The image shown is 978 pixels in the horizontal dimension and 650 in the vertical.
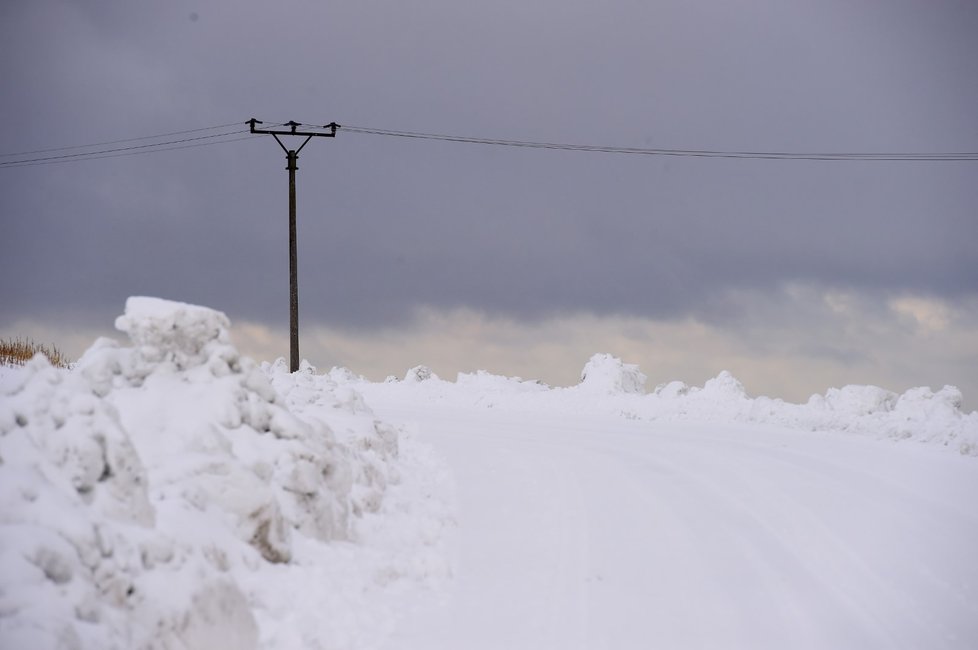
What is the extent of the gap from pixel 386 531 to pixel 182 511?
3272mm

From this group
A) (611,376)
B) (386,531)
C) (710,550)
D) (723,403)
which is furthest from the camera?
(611,376)

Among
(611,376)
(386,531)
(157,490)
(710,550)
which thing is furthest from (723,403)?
(157,490)

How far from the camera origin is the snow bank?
1823 cm

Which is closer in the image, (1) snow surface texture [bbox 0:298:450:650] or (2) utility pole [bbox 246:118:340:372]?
(1) snow surface texture [bbox 0:298:450:650]

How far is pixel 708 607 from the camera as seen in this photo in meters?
Answer: 8.16

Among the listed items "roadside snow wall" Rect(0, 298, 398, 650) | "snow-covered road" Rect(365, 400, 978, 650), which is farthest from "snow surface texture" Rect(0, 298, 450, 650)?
"snow-covered road" Rect(365, 400, 978, 650)

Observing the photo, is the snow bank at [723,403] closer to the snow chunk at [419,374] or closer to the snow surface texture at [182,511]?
the snow chunk at [419,374]

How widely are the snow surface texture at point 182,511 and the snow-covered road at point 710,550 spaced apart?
3.18 feet

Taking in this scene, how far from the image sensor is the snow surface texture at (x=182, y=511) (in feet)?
16.4

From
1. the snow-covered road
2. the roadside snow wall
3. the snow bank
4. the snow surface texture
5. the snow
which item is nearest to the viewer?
the roadside snow wall

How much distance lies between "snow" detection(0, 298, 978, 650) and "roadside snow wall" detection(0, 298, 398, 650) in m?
0.02

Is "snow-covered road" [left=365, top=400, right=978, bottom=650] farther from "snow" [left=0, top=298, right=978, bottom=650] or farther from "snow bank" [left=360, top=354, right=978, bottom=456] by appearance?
"snow bank" [left=360, top=354, right=978, bottom=456]

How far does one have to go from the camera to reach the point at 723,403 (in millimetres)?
23969

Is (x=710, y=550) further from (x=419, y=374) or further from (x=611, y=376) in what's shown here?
(x=419, y=374)
